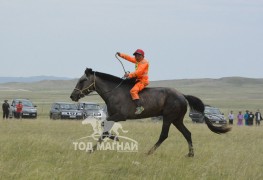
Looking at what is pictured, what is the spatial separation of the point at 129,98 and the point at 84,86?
124 cm

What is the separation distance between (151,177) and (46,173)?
1.93 meters

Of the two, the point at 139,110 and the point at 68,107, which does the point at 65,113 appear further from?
the point at 139,110

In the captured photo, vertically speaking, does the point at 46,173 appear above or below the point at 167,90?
below

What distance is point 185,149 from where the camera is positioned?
15375mm

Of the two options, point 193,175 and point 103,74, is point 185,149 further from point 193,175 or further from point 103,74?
point 193,175

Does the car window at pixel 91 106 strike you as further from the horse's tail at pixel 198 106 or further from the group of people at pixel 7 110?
the horse's tail at pixel 198 106

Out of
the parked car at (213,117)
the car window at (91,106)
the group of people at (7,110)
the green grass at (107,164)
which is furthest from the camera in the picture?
the car window at (91,106)

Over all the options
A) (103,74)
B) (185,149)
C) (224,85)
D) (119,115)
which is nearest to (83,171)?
(119,115)

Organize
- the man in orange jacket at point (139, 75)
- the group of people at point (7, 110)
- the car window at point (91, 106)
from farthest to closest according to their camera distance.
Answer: the car window at point (91, 106)
the group of people at point (7, 110)
the man in orange jacket at point (139, 75)

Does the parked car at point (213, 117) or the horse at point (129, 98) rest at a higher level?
the horse at point (129, 98)

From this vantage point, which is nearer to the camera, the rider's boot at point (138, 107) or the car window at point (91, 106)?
the rider's boot at point (138, 107)

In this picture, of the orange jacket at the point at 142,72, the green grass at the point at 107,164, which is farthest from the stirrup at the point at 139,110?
the green grass at the point at 107,164

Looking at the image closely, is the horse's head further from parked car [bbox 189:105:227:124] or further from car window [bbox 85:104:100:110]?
car window [bbox 85:104:100:110]

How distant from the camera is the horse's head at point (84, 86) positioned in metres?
14.1
